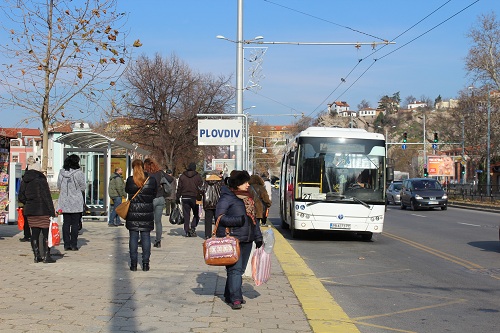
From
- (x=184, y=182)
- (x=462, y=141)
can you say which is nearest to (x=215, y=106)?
(x=462, y=141)

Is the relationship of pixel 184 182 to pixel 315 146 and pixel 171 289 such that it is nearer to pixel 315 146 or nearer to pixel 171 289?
pixel 315 146

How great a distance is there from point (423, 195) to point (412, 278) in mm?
26436

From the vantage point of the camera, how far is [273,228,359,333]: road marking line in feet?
22.8

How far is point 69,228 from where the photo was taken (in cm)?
1314

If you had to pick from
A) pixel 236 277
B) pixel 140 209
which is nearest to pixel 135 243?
pixel 140 209

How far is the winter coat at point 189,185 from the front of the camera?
1689 centimetres

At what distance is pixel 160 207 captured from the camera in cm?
1468

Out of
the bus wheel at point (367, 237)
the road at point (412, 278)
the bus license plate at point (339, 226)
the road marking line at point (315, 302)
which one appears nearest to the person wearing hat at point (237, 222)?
the road marking line at point (315, 302)

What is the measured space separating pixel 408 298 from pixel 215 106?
131 feet

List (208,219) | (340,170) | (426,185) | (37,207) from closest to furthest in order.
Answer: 1. (37,207)
2. (208,219)
3. (340,170)
4. (426,185)

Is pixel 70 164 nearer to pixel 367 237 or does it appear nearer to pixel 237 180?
pixel 237 180

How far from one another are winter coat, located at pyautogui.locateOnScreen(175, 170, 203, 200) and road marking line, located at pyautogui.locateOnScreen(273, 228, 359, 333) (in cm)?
507

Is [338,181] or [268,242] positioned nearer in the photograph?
[268,242]

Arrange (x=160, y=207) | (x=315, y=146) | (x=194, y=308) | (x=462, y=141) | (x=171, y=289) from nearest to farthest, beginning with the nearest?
(x=194, y=308), (x=171, y=289), (x=160, y=207), (x=315, y=146), (x=462, y=141)
